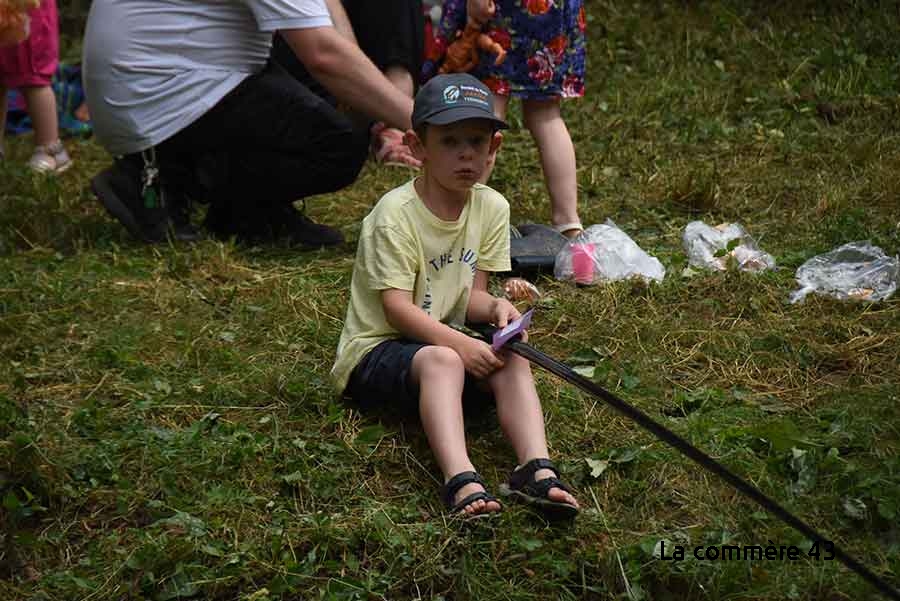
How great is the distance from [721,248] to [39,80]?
3546 mm

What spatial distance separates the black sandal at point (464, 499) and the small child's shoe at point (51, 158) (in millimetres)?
3893

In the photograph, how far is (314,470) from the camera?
2801 mm

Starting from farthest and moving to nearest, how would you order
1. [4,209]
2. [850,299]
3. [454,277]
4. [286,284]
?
1. [4,209]
2. [286,284]
3. [850,299]
4. [454,277]

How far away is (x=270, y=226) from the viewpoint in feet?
15.0

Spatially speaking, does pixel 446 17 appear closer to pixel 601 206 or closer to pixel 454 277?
pixel 601 206

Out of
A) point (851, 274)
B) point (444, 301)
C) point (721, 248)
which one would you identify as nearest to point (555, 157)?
point (721, 248)

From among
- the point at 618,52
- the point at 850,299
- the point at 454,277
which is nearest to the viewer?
the point at 454,277

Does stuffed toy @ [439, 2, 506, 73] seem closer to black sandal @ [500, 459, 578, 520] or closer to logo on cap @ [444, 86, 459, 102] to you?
logo on cap @ [444, 86, 459, 102]

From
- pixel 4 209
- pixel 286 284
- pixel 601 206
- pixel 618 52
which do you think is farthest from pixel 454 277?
pixel 618 52

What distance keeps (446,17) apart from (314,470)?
79.7 inches

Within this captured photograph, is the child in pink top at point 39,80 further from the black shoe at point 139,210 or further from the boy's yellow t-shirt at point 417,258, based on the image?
the boy's yellow t-shirt at point 417,258

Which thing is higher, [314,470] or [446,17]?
[446,17]

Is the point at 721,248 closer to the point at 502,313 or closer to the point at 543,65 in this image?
the point at 543,65

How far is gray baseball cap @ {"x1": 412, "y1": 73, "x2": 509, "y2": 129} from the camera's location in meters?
2.84
